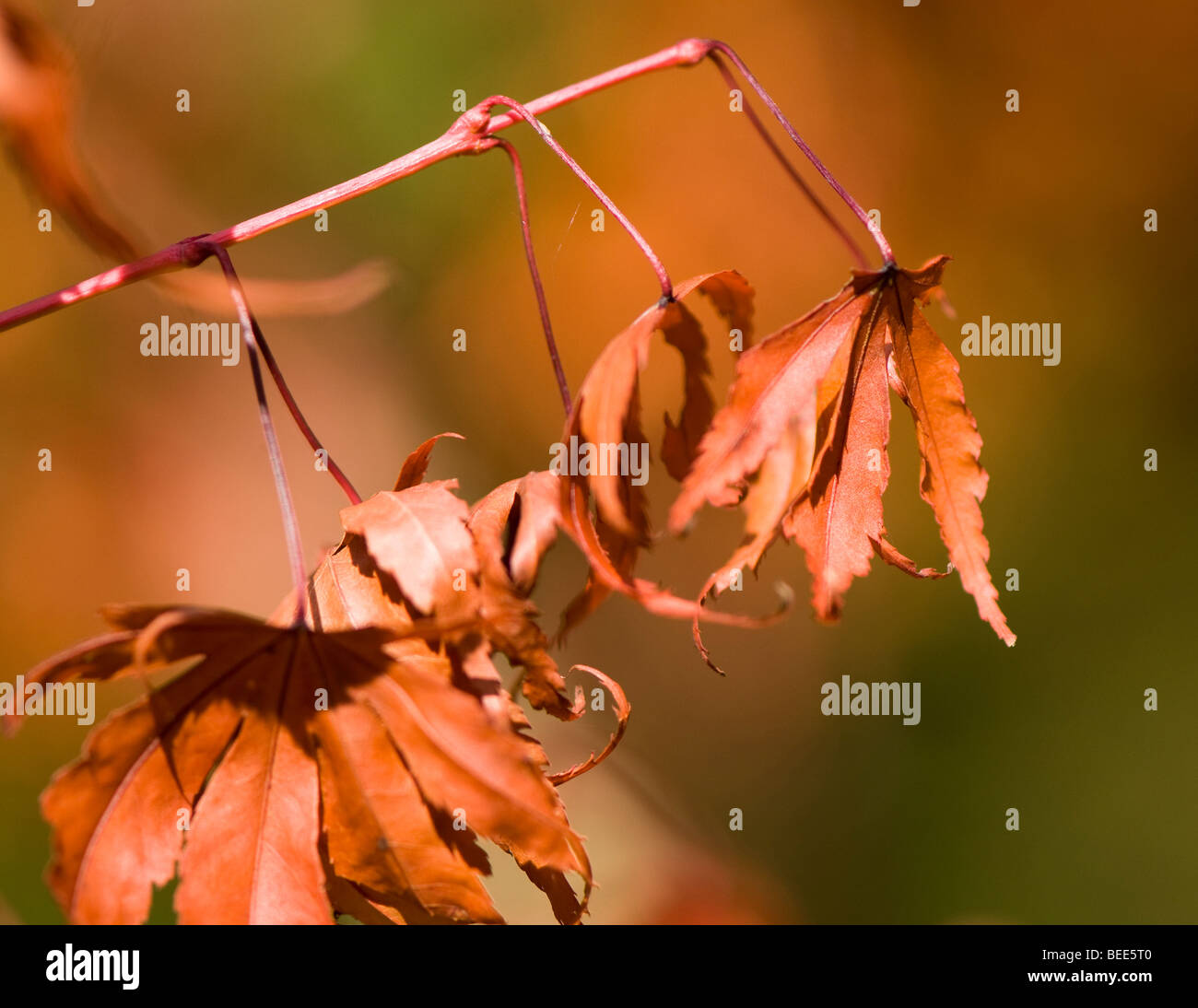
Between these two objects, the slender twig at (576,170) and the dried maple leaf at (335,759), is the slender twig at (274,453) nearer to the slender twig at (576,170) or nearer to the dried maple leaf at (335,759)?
the dried maple leaf at (335,759)

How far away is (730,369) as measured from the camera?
2627 mm

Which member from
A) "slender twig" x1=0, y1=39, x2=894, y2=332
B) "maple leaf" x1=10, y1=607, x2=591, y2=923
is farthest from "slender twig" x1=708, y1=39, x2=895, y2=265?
"maple leaf" x1=10, y1=607, x2=591, y2=923

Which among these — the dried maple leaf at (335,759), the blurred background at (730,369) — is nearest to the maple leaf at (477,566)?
the dried maple leaf at (335,759)

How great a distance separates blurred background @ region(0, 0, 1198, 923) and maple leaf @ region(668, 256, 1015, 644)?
69.1 inches

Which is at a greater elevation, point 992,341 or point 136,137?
point 136,137

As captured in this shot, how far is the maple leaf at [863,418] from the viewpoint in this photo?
701 millimetres

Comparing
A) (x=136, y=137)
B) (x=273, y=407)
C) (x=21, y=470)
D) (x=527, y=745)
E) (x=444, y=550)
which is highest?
(x=136, y=137)

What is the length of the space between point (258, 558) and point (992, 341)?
2.18m

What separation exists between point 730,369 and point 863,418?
74.0 inches

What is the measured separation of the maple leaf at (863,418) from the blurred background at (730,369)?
1756mm

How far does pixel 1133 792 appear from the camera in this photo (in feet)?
8.17

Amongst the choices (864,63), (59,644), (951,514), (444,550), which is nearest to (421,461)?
(444,550)

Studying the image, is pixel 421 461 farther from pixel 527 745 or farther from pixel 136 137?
pixel 136 137

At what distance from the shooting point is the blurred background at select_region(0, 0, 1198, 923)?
2.52 metres
